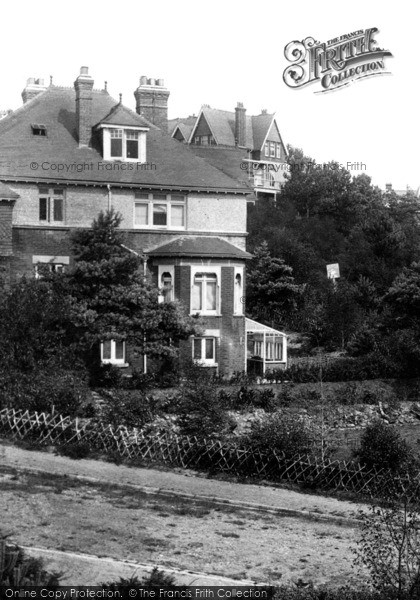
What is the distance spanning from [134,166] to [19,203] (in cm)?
607

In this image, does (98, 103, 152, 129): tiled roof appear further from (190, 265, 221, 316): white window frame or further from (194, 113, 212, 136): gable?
(194, 113, 212, 136): gable

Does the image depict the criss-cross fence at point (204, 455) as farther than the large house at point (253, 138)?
No

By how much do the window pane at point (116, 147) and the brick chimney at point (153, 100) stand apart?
167 inches

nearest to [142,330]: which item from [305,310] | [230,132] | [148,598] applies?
[305,310]

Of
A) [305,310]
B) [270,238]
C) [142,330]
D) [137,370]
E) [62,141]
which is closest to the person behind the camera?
[142,330]

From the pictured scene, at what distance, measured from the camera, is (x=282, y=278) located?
60062 mm

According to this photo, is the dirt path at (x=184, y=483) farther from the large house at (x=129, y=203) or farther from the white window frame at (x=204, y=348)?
the white window frame at (x=204, y=348)

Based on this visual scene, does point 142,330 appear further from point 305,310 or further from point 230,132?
point 230,132

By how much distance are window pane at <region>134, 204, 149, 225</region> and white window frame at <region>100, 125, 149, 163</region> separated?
229 cm

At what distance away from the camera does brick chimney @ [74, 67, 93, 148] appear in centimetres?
4625

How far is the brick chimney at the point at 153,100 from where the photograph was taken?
1967 inches

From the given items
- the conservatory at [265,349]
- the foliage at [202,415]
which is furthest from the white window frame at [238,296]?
the foliage at [202,415]

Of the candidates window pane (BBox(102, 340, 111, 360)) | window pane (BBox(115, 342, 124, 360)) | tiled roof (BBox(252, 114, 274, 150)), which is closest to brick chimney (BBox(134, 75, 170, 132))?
window pane (BBox(115, 342, 124, 360))

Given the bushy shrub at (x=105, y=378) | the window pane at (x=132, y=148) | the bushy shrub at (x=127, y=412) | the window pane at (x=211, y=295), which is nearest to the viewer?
the bushy shrub at (x=127, y=412)
